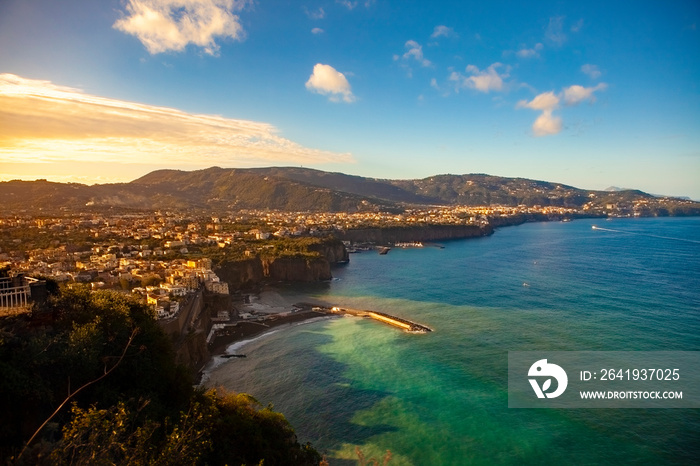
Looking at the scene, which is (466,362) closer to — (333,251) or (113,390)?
(113,390)

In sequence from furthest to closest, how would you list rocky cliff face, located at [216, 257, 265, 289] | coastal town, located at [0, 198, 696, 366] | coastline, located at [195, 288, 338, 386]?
1. rocky cliff face, located at [216, 257, 265, 289]
2. coastal town, located at [0, 198, 696, 366]
3. coastline, located at [195, 288, 338, 386]

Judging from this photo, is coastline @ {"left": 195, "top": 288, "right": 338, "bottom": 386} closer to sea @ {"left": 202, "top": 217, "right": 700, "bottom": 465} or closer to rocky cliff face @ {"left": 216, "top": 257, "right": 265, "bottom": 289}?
sea @ {"left": 202, "top": 217, "right": 700, "bottom": 465}

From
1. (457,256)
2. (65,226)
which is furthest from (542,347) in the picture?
(65,226)

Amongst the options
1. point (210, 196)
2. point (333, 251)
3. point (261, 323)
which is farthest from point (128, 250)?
point (210, 196)

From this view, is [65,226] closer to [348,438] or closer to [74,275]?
[74,275]

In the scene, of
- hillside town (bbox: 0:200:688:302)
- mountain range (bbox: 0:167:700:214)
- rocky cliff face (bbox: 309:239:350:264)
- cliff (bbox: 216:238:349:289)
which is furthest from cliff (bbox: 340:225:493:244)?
mountain range (bbox: 0:167:700:214)

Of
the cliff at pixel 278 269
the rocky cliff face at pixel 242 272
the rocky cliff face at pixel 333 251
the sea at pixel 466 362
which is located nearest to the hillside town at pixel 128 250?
the rocky cliff face at pixel 242 272

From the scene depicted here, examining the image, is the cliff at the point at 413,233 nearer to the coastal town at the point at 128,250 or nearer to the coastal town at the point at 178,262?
the coastal town at the point at 178,262
